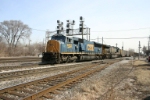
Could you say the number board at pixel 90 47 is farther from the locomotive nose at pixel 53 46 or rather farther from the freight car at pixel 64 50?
the locomotive nose at pixel 53 46

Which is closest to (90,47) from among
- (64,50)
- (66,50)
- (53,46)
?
(66,50)

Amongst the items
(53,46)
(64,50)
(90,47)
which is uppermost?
(90,47)

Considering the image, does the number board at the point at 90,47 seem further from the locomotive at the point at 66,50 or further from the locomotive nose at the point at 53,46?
the locomotive nose at the point at 53,46

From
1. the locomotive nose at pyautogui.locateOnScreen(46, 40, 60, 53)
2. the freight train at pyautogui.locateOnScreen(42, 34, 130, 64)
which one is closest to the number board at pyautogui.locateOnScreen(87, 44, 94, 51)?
the freight train at pyautogui.locateOnScreen(42, 34, 130, 64)

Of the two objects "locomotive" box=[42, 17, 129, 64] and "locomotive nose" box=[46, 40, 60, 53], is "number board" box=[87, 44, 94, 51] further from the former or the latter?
"locomotive nose" box=[46, 40, 60, 53]

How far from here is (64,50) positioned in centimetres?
1861

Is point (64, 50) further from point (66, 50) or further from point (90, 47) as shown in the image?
point (90, 47)

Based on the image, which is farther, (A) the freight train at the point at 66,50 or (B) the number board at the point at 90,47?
(B) the number board at the point at 90,47

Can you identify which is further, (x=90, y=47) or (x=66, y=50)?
(x=90, y=47)

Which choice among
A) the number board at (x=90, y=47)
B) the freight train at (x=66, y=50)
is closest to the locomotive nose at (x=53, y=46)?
the freight train at (x=66, y=50)

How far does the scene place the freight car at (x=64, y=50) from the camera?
17.6m

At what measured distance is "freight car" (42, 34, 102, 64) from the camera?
17.6m

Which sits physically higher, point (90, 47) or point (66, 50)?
point (90, 47)

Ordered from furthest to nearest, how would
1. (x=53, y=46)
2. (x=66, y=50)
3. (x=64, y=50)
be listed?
(x=66, y=50) < (x=64, y=50) < (x=53, y=46)
